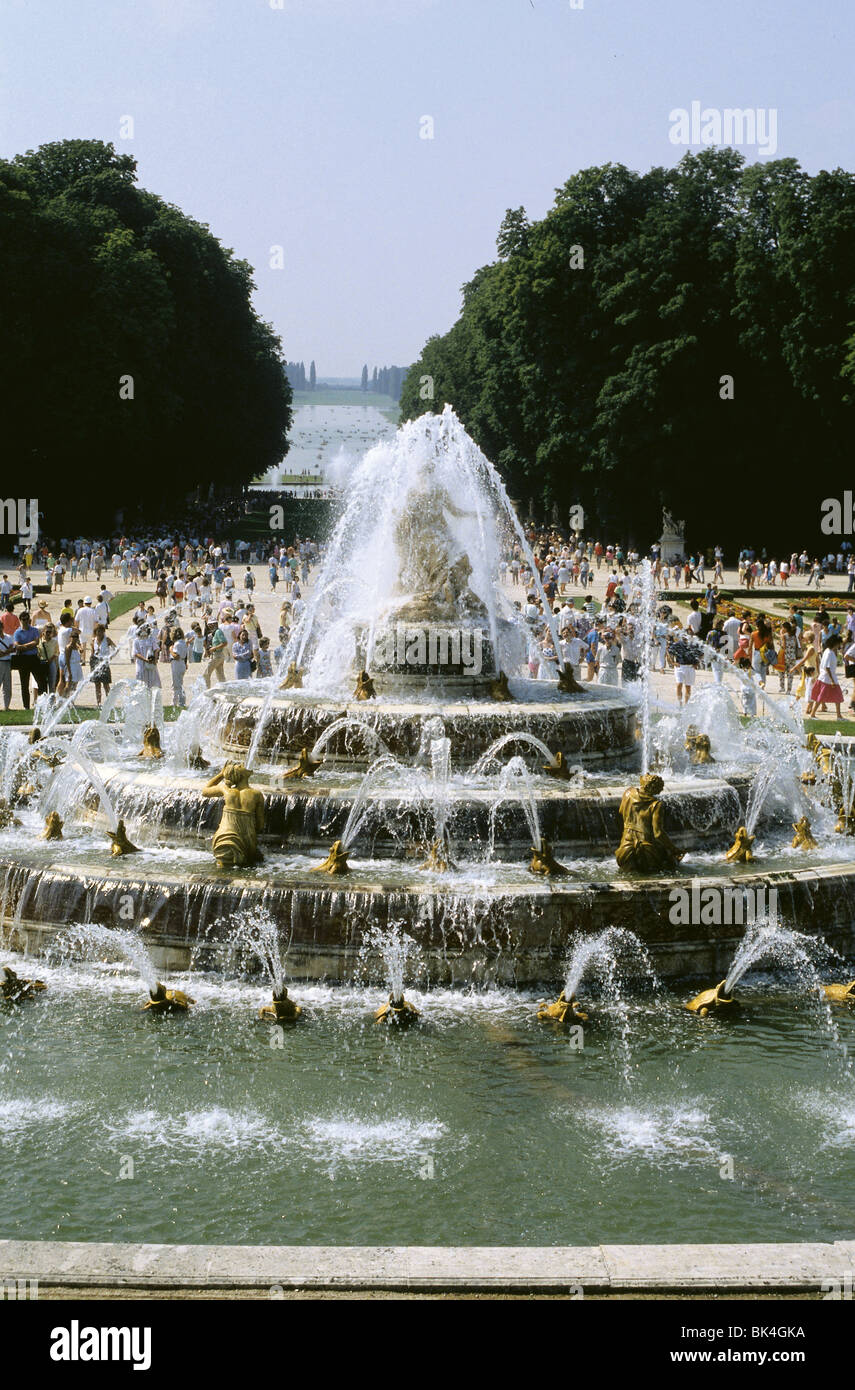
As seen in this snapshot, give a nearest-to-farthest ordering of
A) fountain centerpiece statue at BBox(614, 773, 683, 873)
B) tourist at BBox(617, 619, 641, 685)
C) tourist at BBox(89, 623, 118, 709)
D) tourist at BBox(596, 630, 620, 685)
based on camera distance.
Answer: fountain centerpiece statue at BBox(614, 773, 683, 873) < tourist at BBox(89, 623, 118, 709) < tourist at BBox(596, 630, 620, 685) < tourist at BBox(617, 619, 641, 685)

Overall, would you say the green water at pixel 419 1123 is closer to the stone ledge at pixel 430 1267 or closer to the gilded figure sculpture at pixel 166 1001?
the gilded figure sculpture at pixel 166 1001

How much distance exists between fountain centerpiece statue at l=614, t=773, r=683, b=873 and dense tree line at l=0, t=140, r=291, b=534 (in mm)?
45791

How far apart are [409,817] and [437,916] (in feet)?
6.69

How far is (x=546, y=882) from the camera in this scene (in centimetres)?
1349

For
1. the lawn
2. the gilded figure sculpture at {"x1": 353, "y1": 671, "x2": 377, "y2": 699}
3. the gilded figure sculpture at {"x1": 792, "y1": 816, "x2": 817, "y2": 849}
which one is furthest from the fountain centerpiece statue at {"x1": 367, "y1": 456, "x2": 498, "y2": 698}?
the lawn

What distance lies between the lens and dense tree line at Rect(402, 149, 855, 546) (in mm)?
56844

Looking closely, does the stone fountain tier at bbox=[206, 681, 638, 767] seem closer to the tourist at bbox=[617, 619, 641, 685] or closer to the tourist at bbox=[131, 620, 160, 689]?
the tourist at bbox=[131, 620, 160, 689]

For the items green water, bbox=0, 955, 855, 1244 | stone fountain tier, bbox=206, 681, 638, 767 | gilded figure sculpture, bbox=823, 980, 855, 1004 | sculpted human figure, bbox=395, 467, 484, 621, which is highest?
sculpted human figure, bbox=395, 467, 484, 621

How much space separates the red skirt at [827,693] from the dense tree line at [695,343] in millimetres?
31631

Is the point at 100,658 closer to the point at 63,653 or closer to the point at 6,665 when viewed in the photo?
the point at 63,653

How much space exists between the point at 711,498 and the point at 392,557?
149 feet

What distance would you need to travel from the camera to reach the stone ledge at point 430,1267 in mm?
7031

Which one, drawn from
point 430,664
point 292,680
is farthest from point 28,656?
point 430,664

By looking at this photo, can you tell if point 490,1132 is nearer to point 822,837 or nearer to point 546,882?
point 546,882
